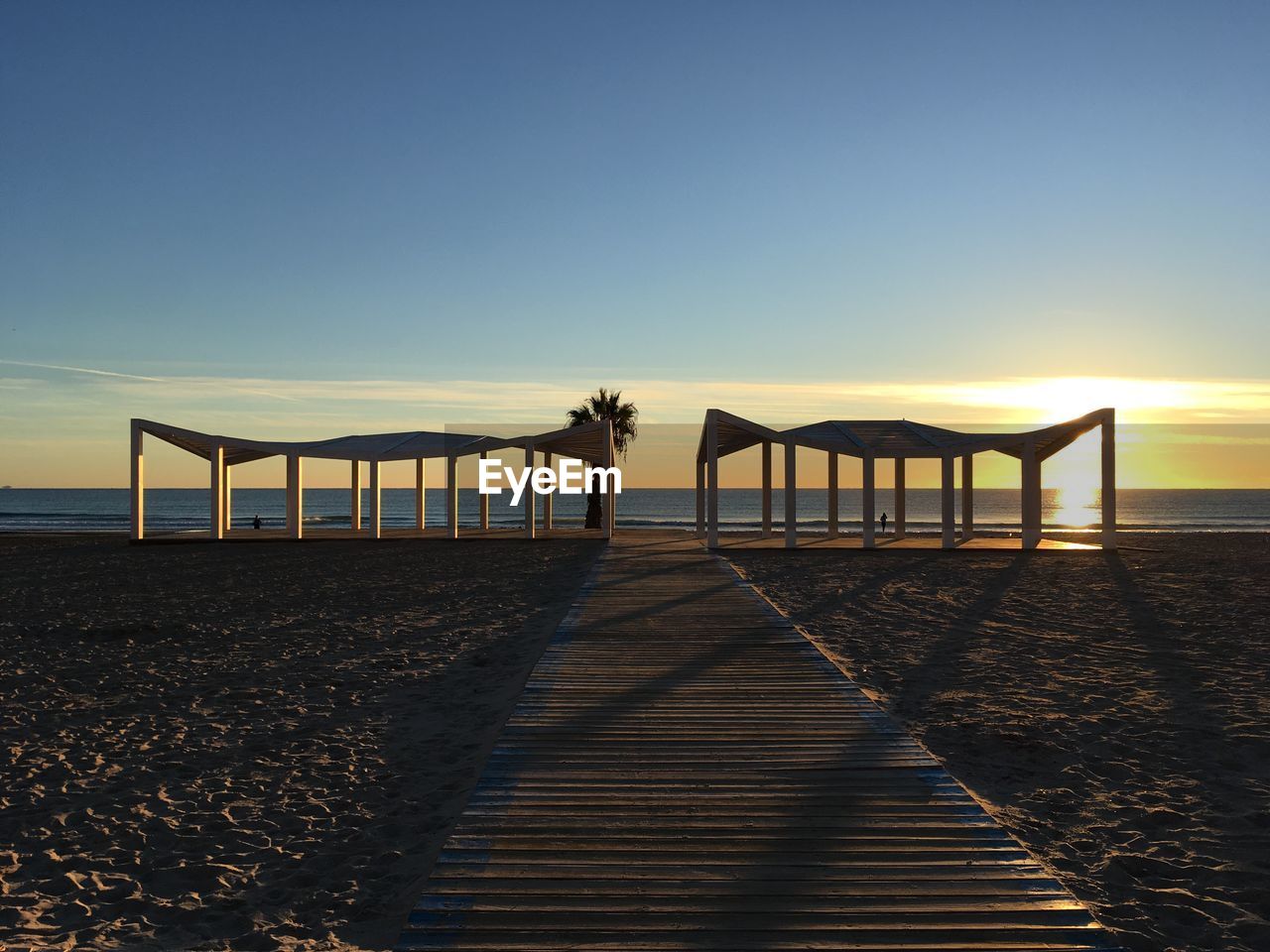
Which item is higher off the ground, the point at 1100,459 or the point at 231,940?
the point at 1100,459

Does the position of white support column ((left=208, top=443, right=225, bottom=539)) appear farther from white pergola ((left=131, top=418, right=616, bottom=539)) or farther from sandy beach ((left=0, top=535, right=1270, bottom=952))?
sandy beach ((left=0, top=535, right=1270, bottom=952))

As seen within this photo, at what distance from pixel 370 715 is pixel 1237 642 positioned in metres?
8.34

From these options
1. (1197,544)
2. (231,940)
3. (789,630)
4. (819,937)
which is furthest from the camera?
(1197,544)

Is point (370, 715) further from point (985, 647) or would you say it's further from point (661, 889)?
point (985, 647)

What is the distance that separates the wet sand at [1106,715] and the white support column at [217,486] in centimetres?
1726

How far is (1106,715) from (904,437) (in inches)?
626

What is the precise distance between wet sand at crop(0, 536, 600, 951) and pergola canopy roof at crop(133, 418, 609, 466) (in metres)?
12.6

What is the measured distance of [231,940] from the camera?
3256 millimetres

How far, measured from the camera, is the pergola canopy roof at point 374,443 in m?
24.8

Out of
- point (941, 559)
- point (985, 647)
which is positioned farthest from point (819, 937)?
point (941, 559)

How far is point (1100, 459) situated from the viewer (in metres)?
20.4

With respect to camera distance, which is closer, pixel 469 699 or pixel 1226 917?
pixel 1226 917

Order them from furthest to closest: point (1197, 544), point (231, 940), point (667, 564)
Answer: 1. point (1197, 544)
2. point (667, 564)
3. point (231, 940)

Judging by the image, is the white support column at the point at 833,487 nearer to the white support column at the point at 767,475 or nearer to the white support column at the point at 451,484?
the white support column at the point at 767,475
